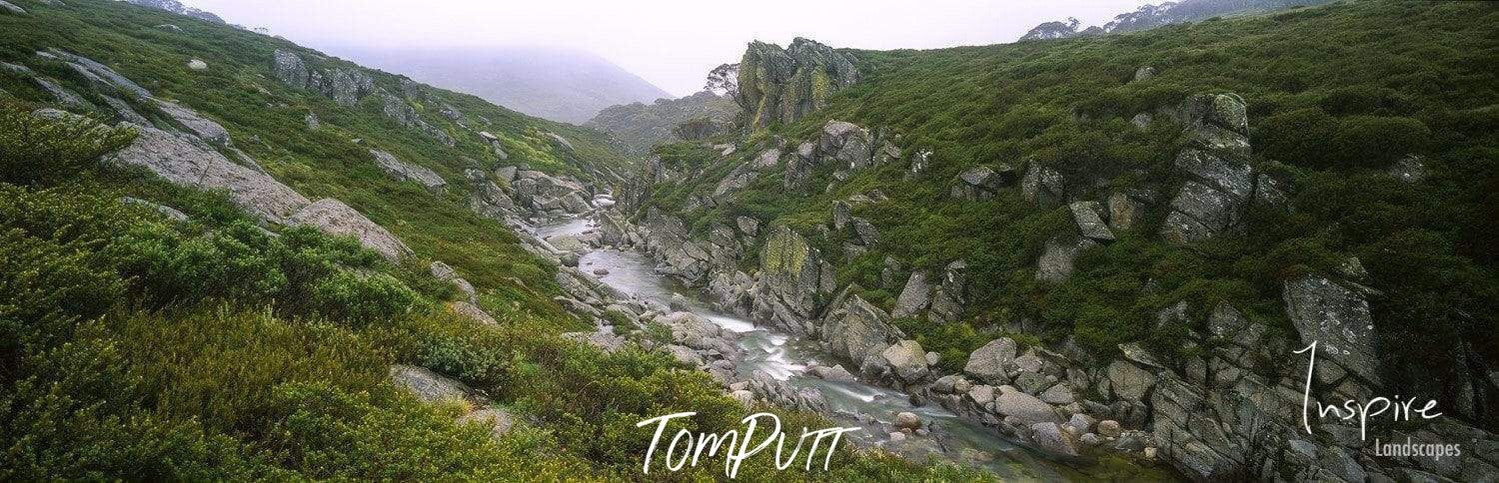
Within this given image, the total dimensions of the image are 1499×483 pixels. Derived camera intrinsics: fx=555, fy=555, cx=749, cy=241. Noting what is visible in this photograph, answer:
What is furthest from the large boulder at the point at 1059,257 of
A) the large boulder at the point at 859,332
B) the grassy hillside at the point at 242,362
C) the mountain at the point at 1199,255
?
the grassy hillside at the point at 242,362

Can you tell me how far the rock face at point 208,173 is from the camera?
12.6m

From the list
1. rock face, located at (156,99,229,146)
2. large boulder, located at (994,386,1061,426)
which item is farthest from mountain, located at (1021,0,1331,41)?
rock face, located at (156,99,229,146)

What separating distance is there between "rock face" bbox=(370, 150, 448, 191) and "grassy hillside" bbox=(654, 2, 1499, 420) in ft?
81.7

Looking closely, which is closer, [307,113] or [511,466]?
[511,466]

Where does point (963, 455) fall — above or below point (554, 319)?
below

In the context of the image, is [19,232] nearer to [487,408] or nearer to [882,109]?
[487,408]

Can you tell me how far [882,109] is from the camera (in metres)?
43.9

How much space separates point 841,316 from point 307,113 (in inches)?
1635

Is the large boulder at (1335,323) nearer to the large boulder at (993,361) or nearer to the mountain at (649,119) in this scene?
the large boulder at (993,361)

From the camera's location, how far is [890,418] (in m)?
18.1

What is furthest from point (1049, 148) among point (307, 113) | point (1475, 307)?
point (307, 113)

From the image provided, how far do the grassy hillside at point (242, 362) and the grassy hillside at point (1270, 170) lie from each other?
43.7 ft

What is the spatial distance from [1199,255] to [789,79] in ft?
161

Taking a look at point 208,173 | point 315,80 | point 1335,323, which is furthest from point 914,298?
point 315,80
